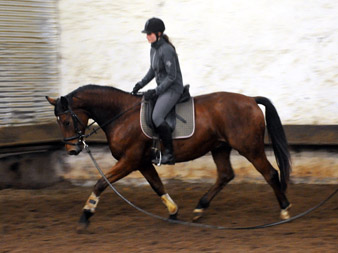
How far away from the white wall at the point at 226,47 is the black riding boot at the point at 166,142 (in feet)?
8.47

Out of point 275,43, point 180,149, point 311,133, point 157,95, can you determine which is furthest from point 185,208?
point 275,43

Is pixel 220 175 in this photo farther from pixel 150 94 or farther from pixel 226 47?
pixel 226 47

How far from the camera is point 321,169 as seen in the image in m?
9.52

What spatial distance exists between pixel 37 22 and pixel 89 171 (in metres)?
2.53

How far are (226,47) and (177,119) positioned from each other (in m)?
2.63

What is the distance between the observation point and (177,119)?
24.1ft

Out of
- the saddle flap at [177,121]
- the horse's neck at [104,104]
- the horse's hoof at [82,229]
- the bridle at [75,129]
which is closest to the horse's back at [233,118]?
the saddle flap at [177,121]

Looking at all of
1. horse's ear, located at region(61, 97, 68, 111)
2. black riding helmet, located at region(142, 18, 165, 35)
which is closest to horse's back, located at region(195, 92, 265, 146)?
black riding helmet, located at region(142, 18, 165, 35)

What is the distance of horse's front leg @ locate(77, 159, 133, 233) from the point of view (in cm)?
715

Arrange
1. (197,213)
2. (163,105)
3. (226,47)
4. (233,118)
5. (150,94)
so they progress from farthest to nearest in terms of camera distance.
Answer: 1. (226,47)
2. (197,213)
3. (233,118)
4. (150,94)
5. (163,105)

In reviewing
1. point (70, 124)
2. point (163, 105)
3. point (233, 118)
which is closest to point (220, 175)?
point (233, 118)

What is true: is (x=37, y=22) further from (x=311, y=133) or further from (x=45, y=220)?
(x=311, y=133)

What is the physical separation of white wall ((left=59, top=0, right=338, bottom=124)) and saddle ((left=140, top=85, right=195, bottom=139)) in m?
2.37

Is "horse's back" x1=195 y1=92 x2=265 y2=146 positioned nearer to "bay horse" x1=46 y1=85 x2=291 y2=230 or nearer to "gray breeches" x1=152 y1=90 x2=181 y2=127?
"bay horse" x1=46 y1=85 x2=291 y2=230
